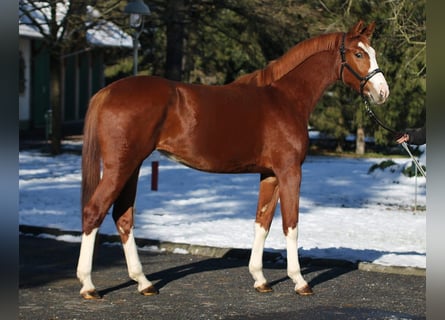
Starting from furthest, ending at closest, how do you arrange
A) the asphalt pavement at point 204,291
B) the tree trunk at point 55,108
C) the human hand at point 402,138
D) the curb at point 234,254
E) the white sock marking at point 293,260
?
the tree trunk at point 55,108
the curb at point 234,254
the white sock marking at point 293,260
the human hand at point 402,138
the asphalt pavement at point 204,291

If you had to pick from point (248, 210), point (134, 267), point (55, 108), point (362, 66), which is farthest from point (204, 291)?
point (55, 108)

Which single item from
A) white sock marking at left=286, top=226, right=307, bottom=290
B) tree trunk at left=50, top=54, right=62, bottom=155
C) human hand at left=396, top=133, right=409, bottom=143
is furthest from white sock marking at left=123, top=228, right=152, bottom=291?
tree trunk at left=50, top=54, right=62, bottom=155

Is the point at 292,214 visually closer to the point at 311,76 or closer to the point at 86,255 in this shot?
the point at 311,76

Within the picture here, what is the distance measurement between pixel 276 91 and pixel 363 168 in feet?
53.8

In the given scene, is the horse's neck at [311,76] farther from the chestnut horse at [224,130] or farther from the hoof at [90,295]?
the hoof at [90,295]

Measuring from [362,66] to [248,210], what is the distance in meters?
6.72

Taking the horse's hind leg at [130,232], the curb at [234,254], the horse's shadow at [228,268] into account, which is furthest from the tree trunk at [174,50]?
the horse's hind leg at [130,232]

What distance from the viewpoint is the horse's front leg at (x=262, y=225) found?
6.93 m

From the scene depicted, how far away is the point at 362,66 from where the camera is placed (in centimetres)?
681

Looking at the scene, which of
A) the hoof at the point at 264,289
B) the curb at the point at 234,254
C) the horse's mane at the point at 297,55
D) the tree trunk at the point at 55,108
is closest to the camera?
the hoof at the point at 264,289

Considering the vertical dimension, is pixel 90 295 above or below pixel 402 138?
below

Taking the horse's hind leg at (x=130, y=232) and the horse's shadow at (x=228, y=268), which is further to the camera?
the horse's shadow at (x=228, y=268)

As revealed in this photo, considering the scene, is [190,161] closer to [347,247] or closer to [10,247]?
[347,247]

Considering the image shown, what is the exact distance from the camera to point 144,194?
15.2m
